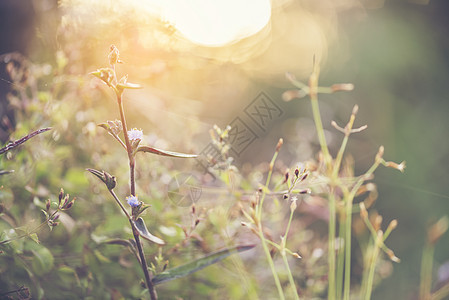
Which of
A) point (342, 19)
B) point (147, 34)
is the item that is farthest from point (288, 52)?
point (147, 34)

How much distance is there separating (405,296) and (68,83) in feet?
3.40

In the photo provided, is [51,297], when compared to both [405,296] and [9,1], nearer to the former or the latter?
[9,1]

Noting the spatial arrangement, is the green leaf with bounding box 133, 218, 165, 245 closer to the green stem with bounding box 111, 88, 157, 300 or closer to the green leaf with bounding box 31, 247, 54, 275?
the green stem with bounding box 111, 88, 157, 300

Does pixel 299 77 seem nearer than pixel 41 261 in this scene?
No

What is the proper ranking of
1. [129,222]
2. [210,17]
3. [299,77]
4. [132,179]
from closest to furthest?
[132,179] → [129,222] → [210,17] → [299,77]

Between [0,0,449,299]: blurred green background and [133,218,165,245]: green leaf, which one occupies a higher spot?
[133,218,165,245]: green leaf

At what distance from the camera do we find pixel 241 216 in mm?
606

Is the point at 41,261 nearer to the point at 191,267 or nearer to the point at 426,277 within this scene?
the point at 191,267

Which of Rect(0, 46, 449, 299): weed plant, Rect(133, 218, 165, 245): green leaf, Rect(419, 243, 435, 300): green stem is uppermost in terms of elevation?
Rect(133, 218, 165, 245): green leaf

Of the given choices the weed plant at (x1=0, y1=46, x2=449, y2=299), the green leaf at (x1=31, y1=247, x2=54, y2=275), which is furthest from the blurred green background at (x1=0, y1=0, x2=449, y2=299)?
the green leaf at (x1=31, y1=247, x2=54, y2=275)

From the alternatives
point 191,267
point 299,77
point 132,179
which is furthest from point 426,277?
point 299,77

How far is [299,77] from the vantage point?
1.52m

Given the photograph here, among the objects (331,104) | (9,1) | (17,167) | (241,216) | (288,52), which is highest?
(9,1)

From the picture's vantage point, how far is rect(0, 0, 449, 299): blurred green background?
0.55 metres
